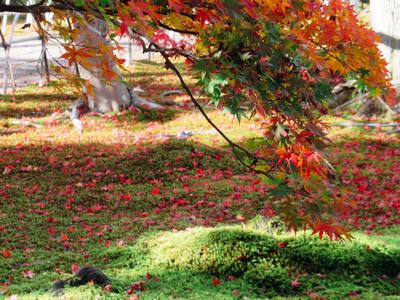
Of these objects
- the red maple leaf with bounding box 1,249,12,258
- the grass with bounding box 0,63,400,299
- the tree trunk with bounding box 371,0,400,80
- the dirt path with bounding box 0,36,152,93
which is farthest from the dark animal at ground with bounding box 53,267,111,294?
the dirt path with bounding box 0,36,152,93

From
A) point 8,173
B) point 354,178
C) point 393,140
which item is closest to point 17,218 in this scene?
point 8,173

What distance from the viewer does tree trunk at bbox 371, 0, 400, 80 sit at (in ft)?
42.5

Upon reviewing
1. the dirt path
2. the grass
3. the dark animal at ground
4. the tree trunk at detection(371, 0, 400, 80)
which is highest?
the tree trunk at detection(371, 0, 400, 80)

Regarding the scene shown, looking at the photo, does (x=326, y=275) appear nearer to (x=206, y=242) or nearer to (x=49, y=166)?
(x=206, y=242)

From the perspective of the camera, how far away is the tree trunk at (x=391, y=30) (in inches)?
510

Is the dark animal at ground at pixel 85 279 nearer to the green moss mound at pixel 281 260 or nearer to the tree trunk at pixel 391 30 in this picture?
the green moss mound at pixel 281 260

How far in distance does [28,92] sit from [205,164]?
6.88m

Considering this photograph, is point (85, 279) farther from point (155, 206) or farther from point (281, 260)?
point (155, 206)

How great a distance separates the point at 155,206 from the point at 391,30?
22.3 ft

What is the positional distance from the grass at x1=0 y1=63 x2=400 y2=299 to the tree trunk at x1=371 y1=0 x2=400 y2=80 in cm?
200

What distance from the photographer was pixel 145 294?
4938 millimetres

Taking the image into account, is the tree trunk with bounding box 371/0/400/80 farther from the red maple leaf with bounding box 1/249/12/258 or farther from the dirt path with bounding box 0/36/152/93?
the red maple leaf with bounding box 1/249/12/258

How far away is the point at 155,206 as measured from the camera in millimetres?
8789

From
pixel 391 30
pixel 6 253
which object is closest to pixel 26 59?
pixel 391 30
